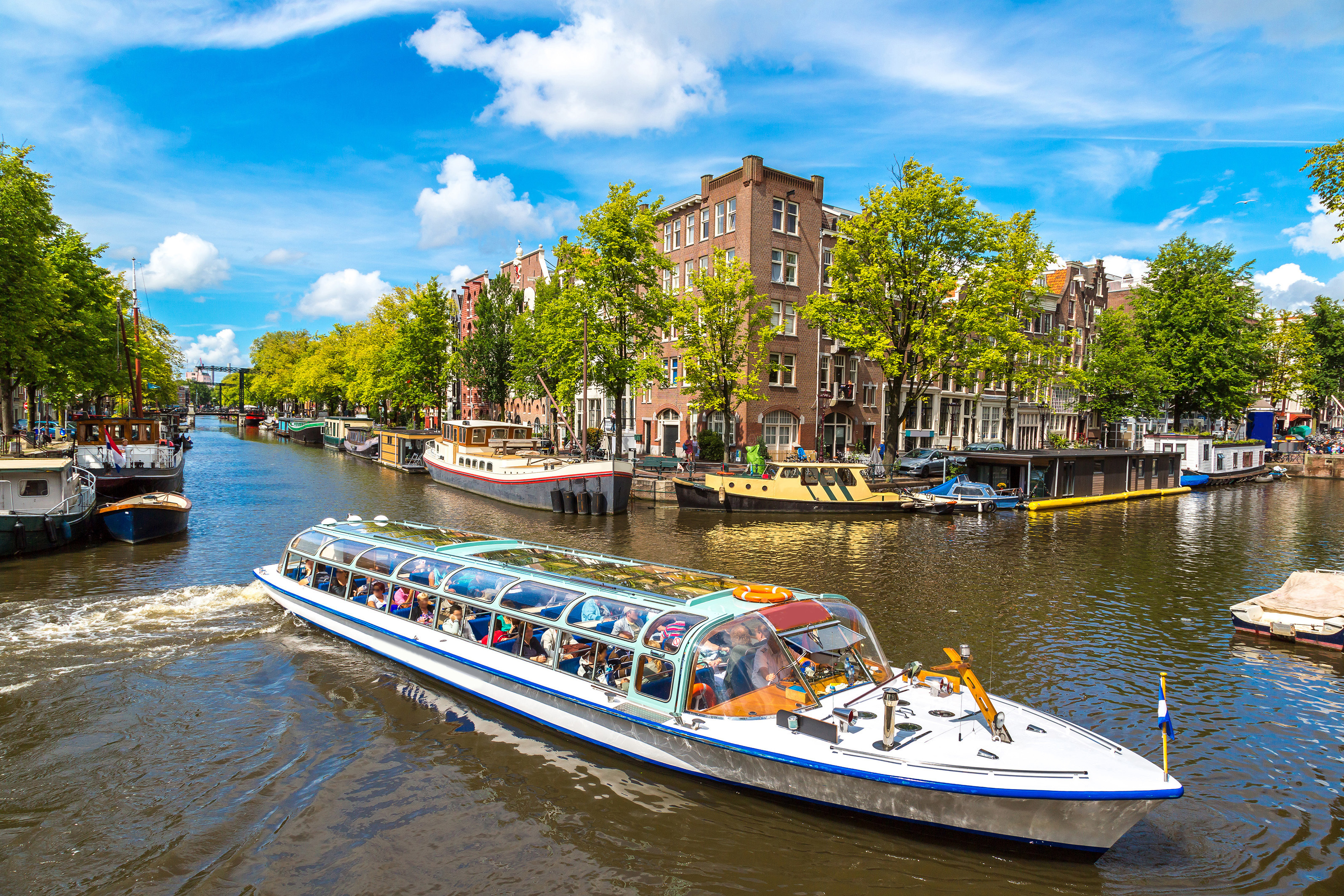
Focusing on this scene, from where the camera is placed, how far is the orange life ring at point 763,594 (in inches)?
365

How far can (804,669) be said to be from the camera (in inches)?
352

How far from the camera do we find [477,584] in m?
11.8

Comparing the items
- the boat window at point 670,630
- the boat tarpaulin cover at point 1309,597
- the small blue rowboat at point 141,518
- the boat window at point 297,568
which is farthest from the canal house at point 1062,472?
the small blue rowboat at point 141,518

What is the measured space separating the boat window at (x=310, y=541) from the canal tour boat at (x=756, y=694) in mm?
3565

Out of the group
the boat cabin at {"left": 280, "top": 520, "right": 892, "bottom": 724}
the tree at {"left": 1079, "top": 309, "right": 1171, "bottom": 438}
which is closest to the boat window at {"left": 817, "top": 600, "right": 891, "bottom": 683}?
the boat cabin at {"left": 280, "top": 520, "right": 892, "bottom": 724}

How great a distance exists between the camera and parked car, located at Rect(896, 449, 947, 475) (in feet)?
134

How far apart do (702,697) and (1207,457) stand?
5649cm

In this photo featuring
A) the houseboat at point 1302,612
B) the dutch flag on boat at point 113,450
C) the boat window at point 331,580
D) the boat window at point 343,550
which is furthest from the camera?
A: the dutch flag on boat at point 113,450

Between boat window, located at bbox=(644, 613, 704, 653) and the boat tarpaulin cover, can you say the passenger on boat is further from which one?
the boat tarpaulin cover

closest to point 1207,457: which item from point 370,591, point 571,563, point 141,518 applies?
point 571,563

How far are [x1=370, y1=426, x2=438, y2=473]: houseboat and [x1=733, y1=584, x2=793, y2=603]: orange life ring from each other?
42454mm

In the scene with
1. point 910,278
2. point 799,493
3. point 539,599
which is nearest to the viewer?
point 539,599

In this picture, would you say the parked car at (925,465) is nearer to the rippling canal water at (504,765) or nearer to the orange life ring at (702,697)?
the rippling canal water at (504,765)

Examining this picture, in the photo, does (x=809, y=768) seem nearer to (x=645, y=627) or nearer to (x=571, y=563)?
(x=645, y=627)
